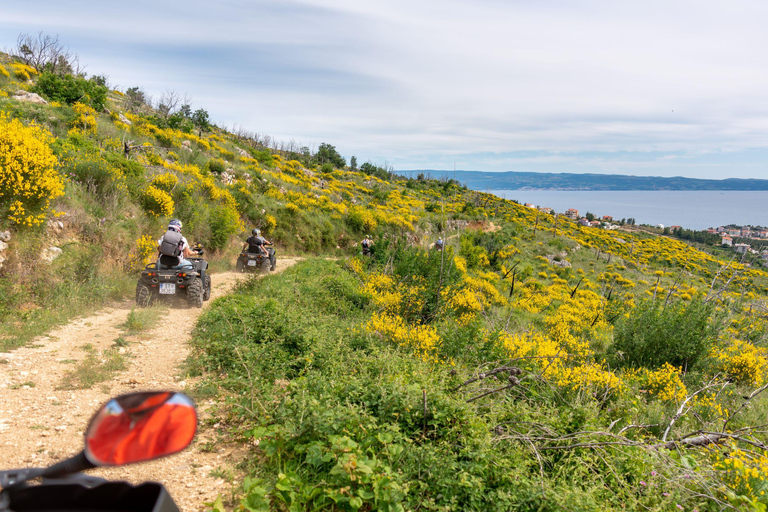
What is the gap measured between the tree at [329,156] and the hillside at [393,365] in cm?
3164

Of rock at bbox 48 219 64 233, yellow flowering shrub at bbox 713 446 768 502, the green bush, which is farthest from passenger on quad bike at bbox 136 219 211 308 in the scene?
the green bush

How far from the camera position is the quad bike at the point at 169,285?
27.8 feet

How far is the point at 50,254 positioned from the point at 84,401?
5057 mm

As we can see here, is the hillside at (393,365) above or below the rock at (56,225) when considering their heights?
below

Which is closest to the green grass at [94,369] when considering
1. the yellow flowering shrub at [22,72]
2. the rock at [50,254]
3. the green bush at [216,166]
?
the rock at [50,254]

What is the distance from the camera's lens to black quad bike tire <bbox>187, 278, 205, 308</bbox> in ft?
29.0

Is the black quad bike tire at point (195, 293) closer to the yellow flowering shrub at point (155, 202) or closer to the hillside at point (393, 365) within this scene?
the hillside at point (393, 365)

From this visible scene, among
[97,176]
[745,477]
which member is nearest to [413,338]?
[745,477]

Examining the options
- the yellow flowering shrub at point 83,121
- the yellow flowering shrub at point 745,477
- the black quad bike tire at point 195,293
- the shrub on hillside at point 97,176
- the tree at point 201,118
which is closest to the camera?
the yellow flowering shrub at point 745,477

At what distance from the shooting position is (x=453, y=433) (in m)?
3.80

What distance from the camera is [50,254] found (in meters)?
7.92

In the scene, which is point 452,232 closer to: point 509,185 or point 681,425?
point 681,425

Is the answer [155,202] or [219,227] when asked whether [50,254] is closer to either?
[155,202]

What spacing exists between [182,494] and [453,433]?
7.91 ft
